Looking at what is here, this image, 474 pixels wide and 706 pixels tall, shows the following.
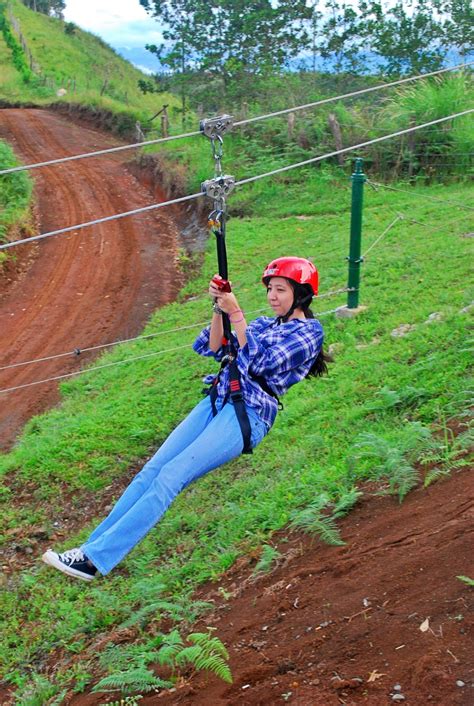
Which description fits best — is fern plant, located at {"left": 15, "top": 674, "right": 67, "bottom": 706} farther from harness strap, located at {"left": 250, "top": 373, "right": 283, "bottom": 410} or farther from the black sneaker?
harness strap, located at {"left": 250, "top": 373, "right": 283, "bottom": 410}

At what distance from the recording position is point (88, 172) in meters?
26.7

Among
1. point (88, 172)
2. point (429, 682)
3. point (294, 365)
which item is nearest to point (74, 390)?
point (294, 365)

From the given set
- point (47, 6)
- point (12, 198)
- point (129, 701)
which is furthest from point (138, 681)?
point (47, 6)

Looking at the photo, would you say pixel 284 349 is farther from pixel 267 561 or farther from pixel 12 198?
pixel 12 198

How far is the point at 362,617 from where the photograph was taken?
3580mm

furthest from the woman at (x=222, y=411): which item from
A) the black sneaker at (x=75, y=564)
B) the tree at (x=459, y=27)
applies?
the tree at (x=459, y=27)

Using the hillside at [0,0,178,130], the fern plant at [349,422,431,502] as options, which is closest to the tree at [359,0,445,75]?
the hillside at [0,0,178,130]

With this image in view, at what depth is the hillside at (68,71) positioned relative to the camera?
134ft

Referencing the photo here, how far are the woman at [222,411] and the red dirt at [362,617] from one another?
0.69m

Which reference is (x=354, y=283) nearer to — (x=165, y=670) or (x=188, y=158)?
(x=165, y=670)

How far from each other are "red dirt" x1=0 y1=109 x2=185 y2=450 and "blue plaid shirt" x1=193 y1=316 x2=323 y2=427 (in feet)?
20.9

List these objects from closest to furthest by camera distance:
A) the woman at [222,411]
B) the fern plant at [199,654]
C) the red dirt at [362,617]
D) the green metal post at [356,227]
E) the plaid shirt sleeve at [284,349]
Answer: the red dirt at [362,617] → the fern plant at [199,654] → the woman at [222,411] → the plaid shirt sleeve at [284,349] → the green metal post at [356,227]

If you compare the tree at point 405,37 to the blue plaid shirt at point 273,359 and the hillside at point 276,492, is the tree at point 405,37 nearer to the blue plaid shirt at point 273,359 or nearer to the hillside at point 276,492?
the hillside at point 276,492

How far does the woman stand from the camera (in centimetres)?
430
